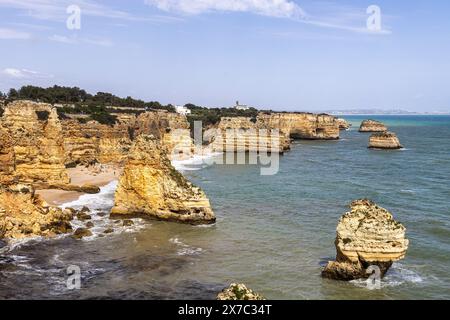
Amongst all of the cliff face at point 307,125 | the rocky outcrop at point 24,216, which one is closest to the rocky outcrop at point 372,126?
the cliff face at point 307,125

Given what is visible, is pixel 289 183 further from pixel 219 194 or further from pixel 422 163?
pixel 422 163

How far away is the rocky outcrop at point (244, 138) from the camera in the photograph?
302ft

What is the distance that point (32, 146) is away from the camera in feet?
146

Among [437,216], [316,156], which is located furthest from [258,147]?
[437,216]

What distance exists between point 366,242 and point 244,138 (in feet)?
228

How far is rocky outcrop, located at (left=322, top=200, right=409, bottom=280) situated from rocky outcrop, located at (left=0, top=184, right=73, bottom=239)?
18.8m

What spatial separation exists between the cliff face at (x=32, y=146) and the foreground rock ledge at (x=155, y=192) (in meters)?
11.4

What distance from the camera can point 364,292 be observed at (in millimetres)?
23156

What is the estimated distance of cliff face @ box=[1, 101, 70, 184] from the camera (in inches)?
1724

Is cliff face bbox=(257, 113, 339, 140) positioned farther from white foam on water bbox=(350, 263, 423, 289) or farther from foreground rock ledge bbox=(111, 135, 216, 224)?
white foam on water bbox=(350, 263, 423, 289)

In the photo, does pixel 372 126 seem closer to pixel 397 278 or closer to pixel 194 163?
pixel 194 163

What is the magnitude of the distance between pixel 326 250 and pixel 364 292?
270 inches

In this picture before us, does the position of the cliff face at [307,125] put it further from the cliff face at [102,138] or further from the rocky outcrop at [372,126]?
the cliff face at [102,138]

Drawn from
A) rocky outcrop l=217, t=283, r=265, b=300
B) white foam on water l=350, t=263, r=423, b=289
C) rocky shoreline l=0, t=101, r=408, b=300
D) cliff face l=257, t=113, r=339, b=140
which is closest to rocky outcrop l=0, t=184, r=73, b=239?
rocky shoreline l=0, t=101, r=408, b=300
